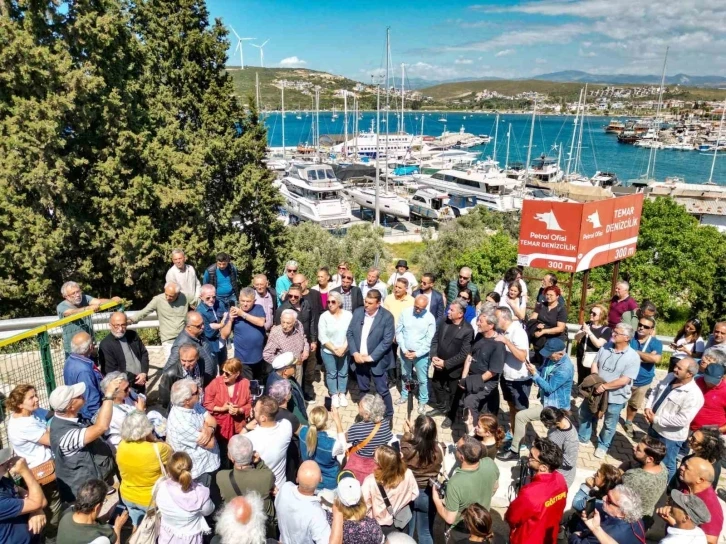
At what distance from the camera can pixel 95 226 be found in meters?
11.0

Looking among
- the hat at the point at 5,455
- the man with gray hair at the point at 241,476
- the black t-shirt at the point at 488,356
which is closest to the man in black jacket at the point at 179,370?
the man with gray hair at the point at 241,476

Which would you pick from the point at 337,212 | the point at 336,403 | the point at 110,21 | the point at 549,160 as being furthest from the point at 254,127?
the point at 549,160

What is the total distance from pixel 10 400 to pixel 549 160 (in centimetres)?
7344

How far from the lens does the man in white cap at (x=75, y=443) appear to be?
3.64m

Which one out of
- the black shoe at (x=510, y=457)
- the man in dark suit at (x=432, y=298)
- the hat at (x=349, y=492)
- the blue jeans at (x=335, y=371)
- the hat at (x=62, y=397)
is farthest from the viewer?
the man in dark suit at (x=432, y=298)

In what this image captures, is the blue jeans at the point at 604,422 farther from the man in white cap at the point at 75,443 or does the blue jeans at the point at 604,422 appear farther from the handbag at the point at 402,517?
the man in white cap at the point at 75,443

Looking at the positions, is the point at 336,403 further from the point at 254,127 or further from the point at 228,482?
the point at 254,127

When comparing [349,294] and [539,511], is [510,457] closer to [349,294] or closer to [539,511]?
[539,511]

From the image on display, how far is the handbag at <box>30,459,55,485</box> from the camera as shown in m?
A: 3.84

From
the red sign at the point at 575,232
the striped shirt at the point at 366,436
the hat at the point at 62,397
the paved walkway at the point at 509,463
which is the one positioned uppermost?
the red sign at the point at 575,232

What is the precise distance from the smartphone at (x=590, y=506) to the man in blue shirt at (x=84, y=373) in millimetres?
4343

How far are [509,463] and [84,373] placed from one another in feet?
14.7

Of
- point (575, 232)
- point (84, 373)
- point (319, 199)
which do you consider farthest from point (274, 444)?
point (319, 199)

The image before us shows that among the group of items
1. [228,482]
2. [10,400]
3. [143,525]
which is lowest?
[143,525]
